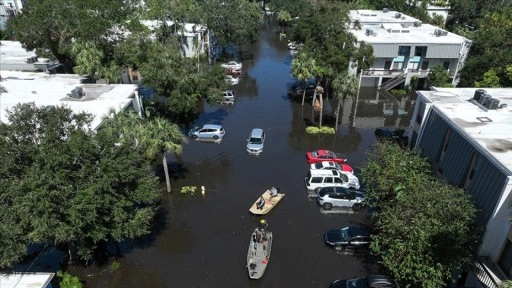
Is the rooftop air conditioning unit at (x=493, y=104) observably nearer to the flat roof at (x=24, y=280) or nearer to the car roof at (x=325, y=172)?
the car roof at (x=325, y=172)

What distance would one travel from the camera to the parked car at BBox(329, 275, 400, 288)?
2072 cm

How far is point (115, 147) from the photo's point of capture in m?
21.0

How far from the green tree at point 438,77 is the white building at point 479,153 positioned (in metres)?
17.9

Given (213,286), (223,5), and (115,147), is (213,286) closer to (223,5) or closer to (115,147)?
(115,147)

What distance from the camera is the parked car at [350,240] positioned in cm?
2497

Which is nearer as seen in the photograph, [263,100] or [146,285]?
[146,285]

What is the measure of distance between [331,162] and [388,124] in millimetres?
15965

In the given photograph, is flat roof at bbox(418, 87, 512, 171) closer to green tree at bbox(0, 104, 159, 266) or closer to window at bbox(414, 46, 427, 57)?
green tree at bbox(0, 104, 159, 266)

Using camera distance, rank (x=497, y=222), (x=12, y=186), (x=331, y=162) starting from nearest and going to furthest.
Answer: (x=12, y=186) → (x=497, y=222) → (x=331, y=162)

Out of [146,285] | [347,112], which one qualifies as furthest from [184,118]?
[347,112]

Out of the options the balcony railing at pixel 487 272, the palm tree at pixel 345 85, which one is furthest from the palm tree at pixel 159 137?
the balcony railing at pixel 487 272

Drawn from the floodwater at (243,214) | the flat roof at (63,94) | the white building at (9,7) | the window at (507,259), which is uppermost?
the white building at (9,7)

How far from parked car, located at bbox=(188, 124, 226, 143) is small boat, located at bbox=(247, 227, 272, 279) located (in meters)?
16.8

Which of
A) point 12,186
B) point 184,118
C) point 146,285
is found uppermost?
point 12,186
